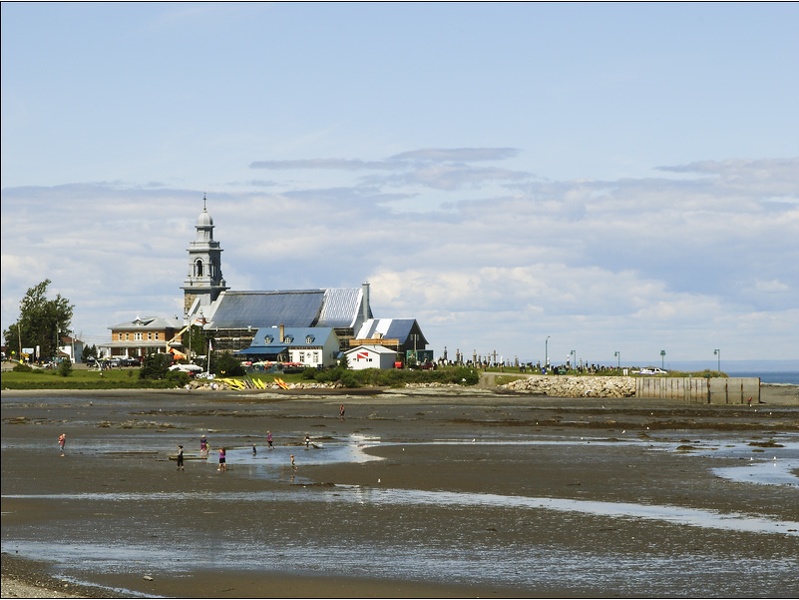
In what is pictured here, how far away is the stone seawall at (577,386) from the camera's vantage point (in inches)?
4183

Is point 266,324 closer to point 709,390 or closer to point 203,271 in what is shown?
point 203,271

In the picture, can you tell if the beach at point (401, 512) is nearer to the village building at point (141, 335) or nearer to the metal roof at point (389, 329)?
the metal roof at point (389, 329)

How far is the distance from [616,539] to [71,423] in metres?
46.7

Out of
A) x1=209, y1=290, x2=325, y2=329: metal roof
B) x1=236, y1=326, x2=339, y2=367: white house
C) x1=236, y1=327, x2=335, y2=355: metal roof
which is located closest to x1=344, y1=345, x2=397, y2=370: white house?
x1=236, y1=326, x2=339, y2=367: white house

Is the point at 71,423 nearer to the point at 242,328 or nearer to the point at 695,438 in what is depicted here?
the point at 695,438

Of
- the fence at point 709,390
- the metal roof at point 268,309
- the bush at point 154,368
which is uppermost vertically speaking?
the metal roof at point 268,309

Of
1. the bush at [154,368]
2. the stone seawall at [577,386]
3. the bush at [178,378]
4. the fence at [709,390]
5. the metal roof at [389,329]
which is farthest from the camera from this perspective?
the metal roof at [389,329]

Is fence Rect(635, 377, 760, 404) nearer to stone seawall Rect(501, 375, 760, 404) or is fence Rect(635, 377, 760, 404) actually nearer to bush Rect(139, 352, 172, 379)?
stone seawall Rect(501, 375, 760, 404)

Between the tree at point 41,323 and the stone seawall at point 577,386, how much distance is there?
74868 mm

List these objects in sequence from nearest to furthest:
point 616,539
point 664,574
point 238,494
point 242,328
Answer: point 664,574 → point 616,539 → point 238,494 → point 242,328

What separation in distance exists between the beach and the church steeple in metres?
107

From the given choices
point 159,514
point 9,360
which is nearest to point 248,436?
point 159,514

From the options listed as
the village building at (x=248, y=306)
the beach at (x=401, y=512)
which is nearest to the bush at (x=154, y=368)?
the village building at (x=248, y=306)

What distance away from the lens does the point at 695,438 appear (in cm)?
5747
